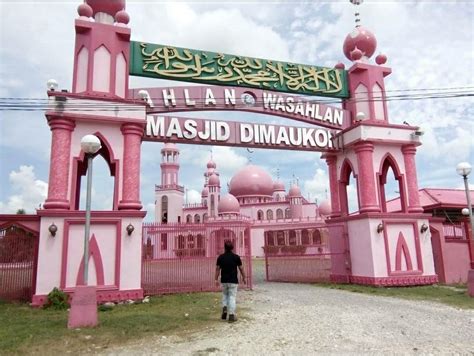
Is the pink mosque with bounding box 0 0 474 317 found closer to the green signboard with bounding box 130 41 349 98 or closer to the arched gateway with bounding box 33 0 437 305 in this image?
the arched gateway with bounding box 33 0 437 305

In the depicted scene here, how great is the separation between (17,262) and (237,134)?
7.38 meters

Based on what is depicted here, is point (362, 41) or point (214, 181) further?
point (214, 181)

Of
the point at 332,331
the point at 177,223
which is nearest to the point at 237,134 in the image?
the point at 177,223

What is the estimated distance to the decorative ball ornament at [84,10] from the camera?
11.5 meters

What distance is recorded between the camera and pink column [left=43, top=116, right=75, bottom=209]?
10.2 m

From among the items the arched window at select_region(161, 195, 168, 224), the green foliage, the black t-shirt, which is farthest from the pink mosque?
the arched window at select_region(161, 195, 168, 224)

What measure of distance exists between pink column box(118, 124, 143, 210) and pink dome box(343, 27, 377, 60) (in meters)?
8.82

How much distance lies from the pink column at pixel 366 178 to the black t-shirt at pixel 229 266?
22.9 ft

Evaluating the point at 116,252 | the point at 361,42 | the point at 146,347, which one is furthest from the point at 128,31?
the point at 146,347

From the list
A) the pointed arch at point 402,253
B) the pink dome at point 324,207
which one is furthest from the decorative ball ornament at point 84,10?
the pink dome at point 324,207

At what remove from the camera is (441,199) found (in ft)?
55.1

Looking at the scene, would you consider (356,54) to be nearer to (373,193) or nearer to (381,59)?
(381,59)

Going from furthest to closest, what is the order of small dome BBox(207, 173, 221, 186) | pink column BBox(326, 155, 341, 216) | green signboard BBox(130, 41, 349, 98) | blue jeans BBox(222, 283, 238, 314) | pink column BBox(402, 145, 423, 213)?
small dome BBox(207, 173, 221, 186) → pink column BBox(326, 155, 341, 216) → pink column BBox(402, 145, 423, 213) → green signboard BBox(130, 41, 349, 98) → blue jeans BBox(222, 283, 238, 314)

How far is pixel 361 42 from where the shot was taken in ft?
48.6
